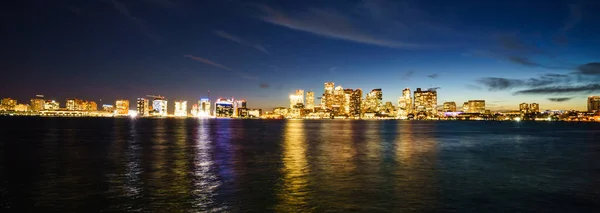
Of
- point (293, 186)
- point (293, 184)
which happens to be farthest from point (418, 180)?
point (293, 186)

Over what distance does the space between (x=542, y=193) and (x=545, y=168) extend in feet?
43.6

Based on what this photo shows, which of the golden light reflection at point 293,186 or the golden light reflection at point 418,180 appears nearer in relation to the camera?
the golden light reflection at point 293,186

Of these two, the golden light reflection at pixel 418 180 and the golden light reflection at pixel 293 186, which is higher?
the golden light reflection at pixel 293 186

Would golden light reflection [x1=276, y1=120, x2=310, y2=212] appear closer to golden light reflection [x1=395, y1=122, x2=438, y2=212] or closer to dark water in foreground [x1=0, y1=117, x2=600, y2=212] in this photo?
dark water in foreground [x1=0, y1=117, x2=600, y2=212]

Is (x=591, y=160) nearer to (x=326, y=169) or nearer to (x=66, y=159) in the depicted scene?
(x=326, y=169)

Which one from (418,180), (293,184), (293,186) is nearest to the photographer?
(293,186)

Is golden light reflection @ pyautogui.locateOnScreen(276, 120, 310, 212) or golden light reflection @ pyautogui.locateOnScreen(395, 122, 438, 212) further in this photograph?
golden light reflection @ pyautogui.locateOnScreen(395, 122, 438, 212)

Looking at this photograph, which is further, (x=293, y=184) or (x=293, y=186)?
(x=293, y=184)

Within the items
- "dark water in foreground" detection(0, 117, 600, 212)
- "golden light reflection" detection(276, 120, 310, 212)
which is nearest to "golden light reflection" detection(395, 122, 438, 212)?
"dark water in foreground" detection(0, 117, 600, 212)

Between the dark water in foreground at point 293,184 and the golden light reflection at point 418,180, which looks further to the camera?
the golden light reflection at point 418,180

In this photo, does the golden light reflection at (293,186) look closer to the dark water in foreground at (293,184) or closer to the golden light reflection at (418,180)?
the dark water in foreground at (293,184)

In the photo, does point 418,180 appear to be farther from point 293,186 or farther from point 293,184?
point 293,186

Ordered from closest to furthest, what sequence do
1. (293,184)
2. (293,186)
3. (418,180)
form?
(293,186) → (293,184) → (418,180)

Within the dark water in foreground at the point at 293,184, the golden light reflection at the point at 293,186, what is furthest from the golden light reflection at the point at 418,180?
the golden light reflection at the point at 293,186
